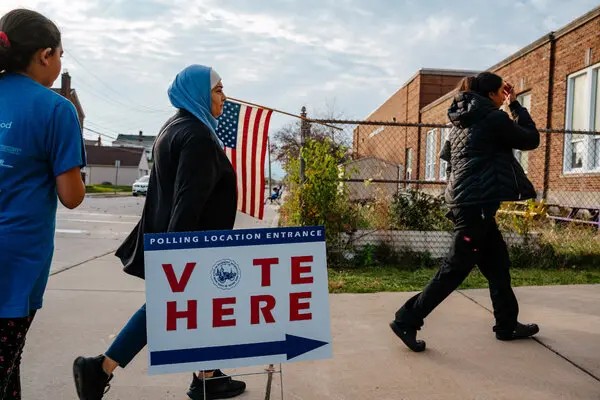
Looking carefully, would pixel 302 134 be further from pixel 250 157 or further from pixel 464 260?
pixel 464 260

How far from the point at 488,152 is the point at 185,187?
87.4 inches

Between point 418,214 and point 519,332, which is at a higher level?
point 418,214

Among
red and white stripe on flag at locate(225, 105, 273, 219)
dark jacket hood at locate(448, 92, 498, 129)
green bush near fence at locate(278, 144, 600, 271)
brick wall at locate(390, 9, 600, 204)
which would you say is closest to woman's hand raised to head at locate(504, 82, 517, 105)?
dark jacket hood at locate(448, 92, 498, 129)

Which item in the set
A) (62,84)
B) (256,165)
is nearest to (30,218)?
(256,165)

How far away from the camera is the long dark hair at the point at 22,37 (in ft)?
6.32

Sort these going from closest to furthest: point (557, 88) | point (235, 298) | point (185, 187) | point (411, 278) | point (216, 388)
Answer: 1. point (235, 298)
2. point (185, 187)
3. point (216, 388)
4. point (411, 278)
5. point (557, 88)

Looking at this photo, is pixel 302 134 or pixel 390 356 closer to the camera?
pixel 390 356

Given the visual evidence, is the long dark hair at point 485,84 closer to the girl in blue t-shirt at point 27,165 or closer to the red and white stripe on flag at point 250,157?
the red and white stripe on flag at point 250,157

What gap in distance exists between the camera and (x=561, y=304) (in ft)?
16.1

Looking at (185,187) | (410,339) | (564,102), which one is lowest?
(410,339)

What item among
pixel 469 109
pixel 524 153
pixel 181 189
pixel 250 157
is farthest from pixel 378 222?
pixel 524 153

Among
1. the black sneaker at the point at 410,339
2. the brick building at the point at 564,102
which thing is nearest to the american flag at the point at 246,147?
the black sneaker at the point at 410,339

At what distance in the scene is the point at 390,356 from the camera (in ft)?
11.8

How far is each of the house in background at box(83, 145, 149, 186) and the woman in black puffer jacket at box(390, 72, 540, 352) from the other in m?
76.7
